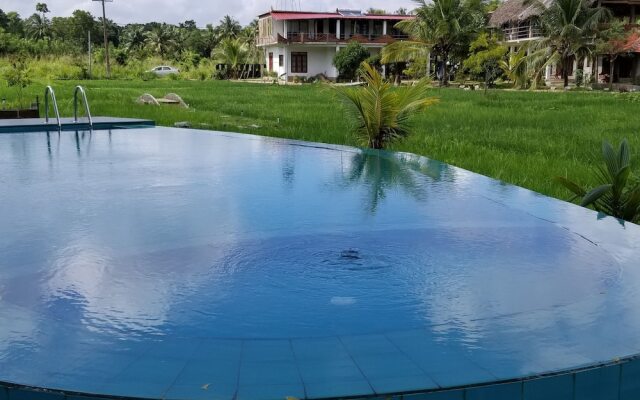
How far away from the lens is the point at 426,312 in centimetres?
279

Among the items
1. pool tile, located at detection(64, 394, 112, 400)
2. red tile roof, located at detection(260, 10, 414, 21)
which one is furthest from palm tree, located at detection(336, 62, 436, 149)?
red tile roof, located at detection(260, 10, 414, 21)

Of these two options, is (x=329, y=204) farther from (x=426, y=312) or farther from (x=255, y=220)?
(x=426, y=312)

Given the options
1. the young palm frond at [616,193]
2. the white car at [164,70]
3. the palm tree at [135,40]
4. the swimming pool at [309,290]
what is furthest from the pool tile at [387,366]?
the palm tree at [135,40]

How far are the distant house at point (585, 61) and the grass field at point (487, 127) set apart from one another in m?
12.3

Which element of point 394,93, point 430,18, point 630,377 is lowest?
point 630,377

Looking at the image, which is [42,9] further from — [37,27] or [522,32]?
[522,32]

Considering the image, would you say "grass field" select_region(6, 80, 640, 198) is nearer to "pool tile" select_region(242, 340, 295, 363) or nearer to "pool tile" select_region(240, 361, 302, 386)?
"pool tile" select_region(242, 340, 295, 363)

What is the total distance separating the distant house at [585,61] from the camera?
102 ft

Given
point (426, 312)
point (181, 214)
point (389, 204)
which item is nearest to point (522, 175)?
point (389, 204)

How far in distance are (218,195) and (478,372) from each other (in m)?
3.49

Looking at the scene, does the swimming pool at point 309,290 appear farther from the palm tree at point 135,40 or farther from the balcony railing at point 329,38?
the palm tree at point 135,40

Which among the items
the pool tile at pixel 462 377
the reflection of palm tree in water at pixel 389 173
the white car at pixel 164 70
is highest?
the white car at pixel 164 70

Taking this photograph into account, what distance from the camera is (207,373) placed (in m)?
2.14

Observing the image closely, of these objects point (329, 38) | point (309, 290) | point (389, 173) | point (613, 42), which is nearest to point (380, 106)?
point (389, 173)
